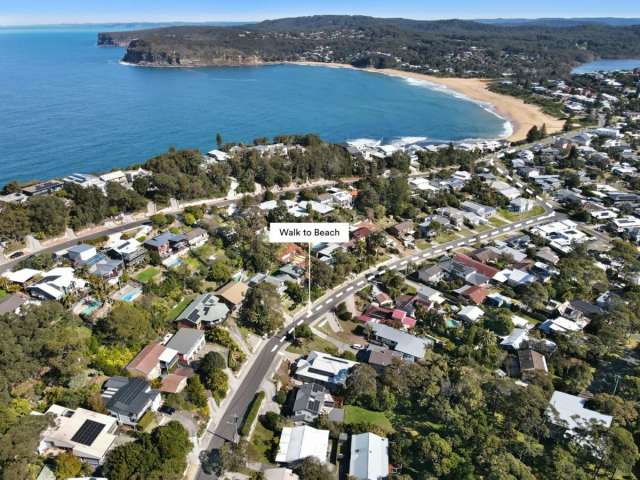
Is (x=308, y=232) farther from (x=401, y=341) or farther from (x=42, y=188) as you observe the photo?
(x=42, y=188)

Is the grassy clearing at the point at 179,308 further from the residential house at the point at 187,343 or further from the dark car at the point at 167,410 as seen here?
the dark car at the point at 167,410

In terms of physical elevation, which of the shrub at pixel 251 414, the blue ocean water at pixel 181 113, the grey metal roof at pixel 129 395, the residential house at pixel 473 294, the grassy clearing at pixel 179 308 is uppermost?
the blue ocean water at pixel 181 113

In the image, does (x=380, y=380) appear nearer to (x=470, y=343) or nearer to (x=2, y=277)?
(x=470, y=343)

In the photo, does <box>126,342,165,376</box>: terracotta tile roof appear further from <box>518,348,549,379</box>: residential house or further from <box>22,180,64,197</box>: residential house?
<box>22,180,64,197</box>: residential house

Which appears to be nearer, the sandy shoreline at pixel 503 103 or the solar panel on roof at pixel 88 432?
the solar panel on roof at pixel 88 432

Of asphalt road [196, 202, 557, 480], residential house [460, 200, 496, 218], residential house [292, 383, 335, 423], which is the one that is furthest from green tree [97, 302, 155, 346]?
residential house [460, 200, 496, 218]

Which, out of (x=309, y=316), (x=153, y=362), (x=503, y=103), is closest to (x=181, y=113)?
(x=309, y=316)

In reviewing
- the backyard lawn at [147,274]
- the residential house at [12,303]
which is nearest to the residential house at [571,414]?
the backyard lawn at [147,274]
